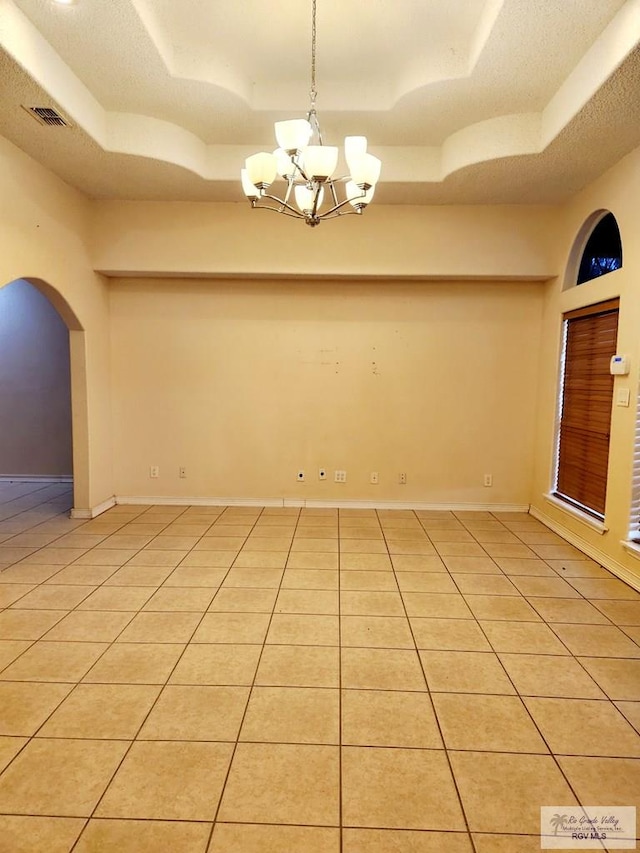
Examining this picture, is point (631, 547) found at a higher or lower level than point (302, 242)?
lower

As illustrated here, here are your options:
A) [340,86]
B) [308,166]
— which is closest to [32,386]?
[340,86]

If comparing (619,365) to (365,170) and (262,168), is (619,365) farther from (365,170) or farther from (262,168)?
(262,168)

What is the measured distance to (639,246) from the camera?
2.93 meters

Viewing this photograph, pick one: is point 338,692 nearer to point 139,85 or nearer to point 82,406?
point 82,406

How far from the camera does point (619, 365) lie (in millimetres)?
3102

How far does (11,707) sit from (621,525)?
12.1 ft

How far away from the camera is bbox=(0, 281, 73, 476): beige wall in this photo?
17.6ft

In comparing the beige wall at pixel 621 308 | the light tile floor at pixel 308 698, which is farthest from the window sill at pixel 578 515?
the light tile floor at pixel 308 698

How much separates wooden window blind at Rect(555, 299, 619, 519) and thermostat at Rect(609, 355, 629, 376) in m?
0.17

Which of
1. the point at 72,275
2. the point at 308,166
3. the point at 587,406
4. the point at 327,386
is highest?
the point at 308,166

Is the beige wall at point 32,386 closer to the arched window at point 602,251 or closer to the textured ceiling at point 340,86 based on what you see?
the textured ceiling at point 340,86

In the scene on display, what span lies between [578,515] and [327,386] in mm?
2526

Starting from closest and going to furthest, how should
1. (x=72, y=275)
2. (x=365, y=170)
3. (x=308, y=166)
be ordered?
(x=308, y=166), (x=365, y=170), (x=72, y=275)

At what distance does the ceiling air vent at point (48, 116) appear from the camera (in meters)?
2.74
